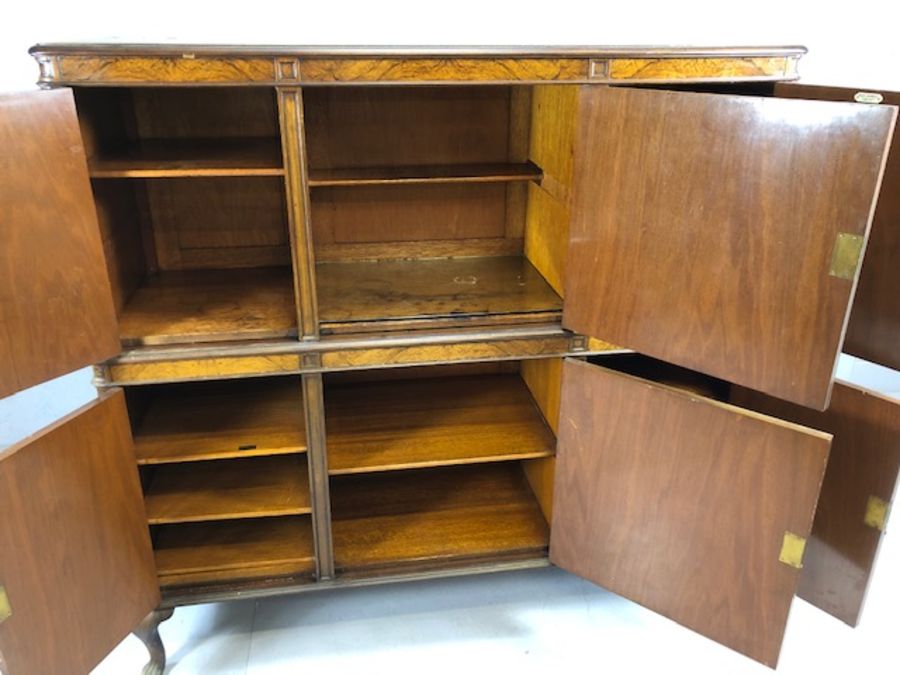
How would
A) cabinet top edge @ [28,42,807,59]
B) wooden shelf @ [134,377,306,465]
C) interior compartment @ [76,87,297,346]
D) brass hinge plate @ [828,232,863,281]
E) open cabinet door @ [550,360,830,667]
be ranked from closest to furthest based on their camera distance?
brass hinge plate @ [828,232,863,281] < cabinet top edge @ [28,42,807,59] < open cabinet door @ [550,360,830,667] < interior compartment @ [76,87,297,346] < wooden shelf @ [134,377,306,465]

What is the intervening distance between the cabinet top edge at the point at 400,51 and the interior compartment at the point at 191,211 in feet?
0.61

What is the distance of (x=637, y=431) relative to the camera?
128 cm

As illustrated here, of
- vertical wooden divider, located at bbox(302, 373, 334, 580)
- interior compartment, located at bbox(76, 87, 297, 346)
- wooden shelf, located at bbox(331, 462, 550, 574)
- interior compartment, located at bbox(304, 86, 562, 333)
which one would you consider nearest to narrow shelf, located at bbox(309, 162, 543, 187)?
interior compartment, located at bbox(304, 86, 562, 333)

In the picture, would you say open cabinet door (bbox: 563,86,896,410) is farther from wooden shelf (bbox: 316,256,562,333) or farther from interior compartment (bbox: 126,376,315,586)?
interior compartment (bbox: 126,376,315,586)

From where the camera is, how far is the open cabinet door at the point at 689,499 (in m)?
1.17

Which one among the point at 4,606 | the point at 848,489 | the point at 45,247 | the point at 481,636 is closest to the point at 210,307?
the point at 45,247

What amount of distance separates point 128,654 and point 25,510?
25.2 inches

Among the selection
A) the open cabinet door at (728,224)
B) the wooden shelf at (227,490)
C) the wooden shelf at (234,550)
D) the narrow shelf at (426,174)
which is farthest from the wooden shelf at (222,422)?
the open cabinet door at (728,224)

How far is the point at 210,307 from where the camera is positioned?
1.42 m

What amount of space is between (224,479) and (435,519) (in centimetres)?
48

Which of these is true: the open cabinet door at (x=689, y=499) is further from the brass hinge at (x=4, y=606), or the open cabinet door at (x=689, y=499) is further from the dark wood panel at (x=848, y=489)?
the brass hinge at (x=4, y=606)

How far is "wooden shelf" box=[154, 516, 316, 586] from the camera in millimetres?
1483

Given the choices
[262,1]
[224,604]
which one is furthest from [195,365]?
[262,1]

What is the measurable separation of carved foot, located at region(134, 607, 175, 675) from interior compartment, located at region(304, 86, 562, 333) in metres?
0.70
